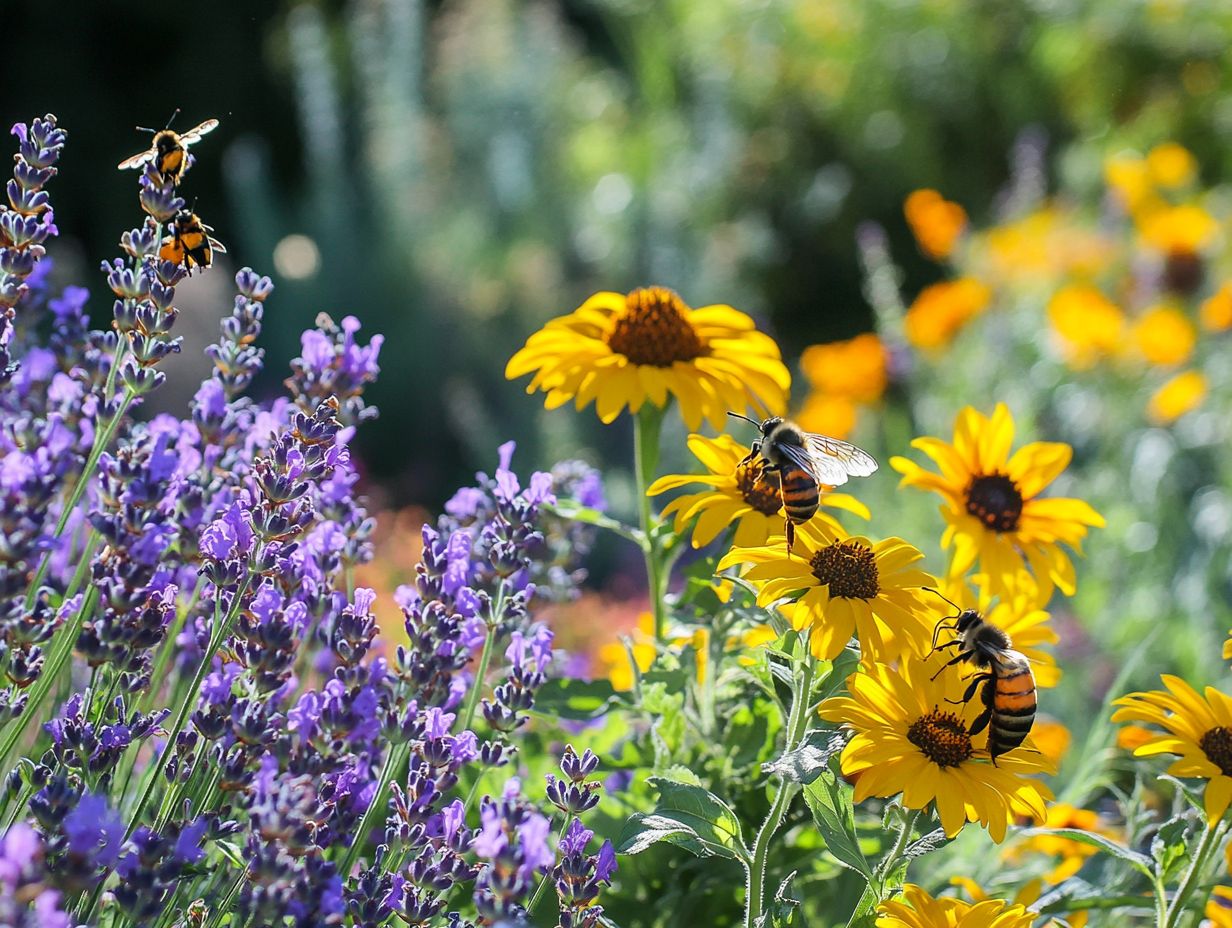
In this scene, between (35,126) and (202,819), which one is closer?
(202,819)

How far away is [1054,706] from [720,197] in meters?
5.10

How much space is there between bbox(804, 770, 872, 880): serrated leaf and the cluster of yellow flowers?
0.06m

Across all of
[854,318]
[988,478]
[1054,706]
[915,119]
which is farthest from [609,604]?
[915,119]

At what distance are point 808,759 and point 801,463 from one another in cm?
40

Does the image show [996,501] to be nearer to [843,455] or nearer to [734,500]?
[843,455]

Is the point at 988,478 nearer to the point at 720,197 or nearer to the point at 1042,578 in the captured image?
the point at 1042,578

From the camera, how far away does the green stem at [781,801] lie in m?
1.29

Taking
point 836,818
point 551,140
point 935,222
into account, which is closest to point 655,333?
point 836,818

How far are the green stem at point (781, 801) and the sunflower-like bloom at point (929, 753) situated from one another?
5cm

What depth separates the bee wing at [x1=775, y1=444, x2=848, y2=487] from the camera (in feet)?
5.06

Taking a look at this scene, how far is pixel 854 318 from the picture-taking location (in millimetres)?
8547

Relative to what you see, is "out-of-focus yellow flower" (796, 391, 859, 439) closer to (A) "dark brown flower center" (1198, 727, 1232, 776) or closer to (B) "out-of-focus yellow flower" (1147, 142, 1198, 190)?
(B) "out-of-focus yellow flower" (1147, 142, 1198, 190)

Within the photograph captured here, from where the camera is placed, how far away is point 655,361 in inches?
69.0

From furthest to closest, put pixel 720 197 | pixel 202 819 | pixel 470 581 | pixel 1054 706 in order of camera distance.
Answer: pixel 720 197 < pixel 1054 706 < pixel 470 581 < pixel 202 819
